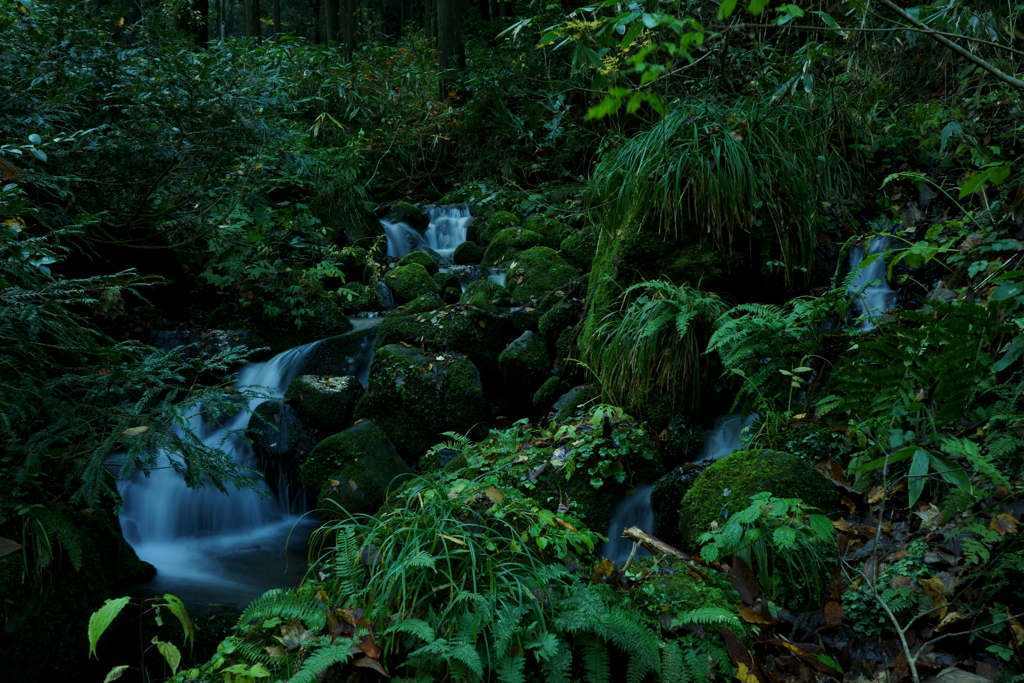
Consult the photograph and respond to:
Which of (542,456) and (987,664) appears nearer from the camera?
(987,664)

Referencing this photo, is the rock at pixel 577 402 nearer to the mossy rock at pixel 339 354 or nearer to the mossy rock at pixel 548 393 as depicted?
the mossy rock at pixel 548 393

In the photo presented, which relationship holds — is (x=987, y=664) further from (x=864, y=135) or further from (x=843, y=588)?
(x=864, y=135)

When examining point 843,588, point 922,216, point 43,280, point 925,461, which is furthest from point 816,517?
point 43,280

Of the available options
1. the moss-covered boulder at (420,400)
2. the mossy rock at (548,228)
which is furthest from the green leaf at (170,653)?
the mossy rock at (548,228)

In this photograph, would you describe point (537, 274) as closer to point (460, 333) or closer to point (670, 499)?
point (460, 333)

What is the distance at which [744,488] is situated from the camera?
3.34 m

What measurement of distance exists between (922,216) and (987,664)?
4.31m

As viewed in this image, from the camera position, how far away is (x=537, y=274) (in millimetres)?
7633

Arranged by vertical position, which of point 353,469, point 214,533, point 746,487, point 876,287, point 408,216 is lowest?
point 214,533

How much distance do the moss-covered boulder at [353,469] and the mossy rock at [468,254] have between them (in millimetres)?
4353

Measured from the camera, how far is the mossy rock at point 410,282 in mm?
8547

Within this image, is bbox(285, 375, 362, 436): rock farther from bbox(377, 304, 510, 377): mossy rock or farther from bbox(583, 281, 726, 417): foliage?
bbox(583, 281, 726, 417): foliage

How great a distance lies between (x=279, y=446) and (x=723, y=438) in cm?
409

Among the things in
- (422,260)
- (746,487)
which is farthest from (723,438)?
(422,260)
